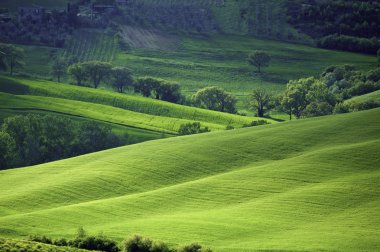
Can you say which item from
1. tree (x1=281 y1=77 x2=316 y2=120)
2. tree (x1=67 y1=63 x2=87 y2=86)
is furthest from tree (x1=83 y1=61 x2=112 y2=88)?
tree (x1=281 y1=77 x2=316 y2=120)

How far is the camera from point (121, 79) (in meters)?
161

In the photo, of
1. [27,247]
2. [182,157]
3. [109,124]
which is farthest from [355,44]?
[27,247]

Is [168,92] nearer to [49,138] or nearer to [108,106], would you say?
[108,106]

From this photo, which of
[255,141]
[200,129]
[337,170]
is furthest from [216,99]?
[337,170]

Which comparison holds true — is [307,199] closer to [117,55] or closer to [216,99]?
[216,99]

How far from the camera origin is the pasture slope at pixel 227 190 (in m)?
59.1

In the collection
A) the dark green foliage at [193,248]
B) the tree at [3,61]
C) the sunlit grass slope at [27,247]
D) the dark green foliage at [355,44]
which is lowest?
the tree at [3,61]

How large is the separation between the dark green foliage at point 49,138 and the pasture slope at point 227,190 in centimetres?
1861

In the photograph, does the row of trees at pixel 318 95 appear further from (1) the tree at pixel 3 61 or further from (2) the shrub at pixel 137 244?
(2) the shrub at pixel 137 244

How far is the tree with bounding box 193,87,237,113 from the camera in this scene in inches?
5891

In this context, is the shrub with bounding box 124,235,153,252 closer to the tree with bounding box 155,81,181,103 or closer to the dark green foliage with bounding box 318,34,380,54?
the tree with bounding box 155,81,181,103

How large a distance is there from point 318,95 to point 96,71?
4947cm

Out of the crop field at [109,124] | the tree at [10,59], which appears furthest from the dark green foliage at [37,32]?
the crop field at [109,124]

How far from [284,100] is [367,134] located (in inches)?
2003
